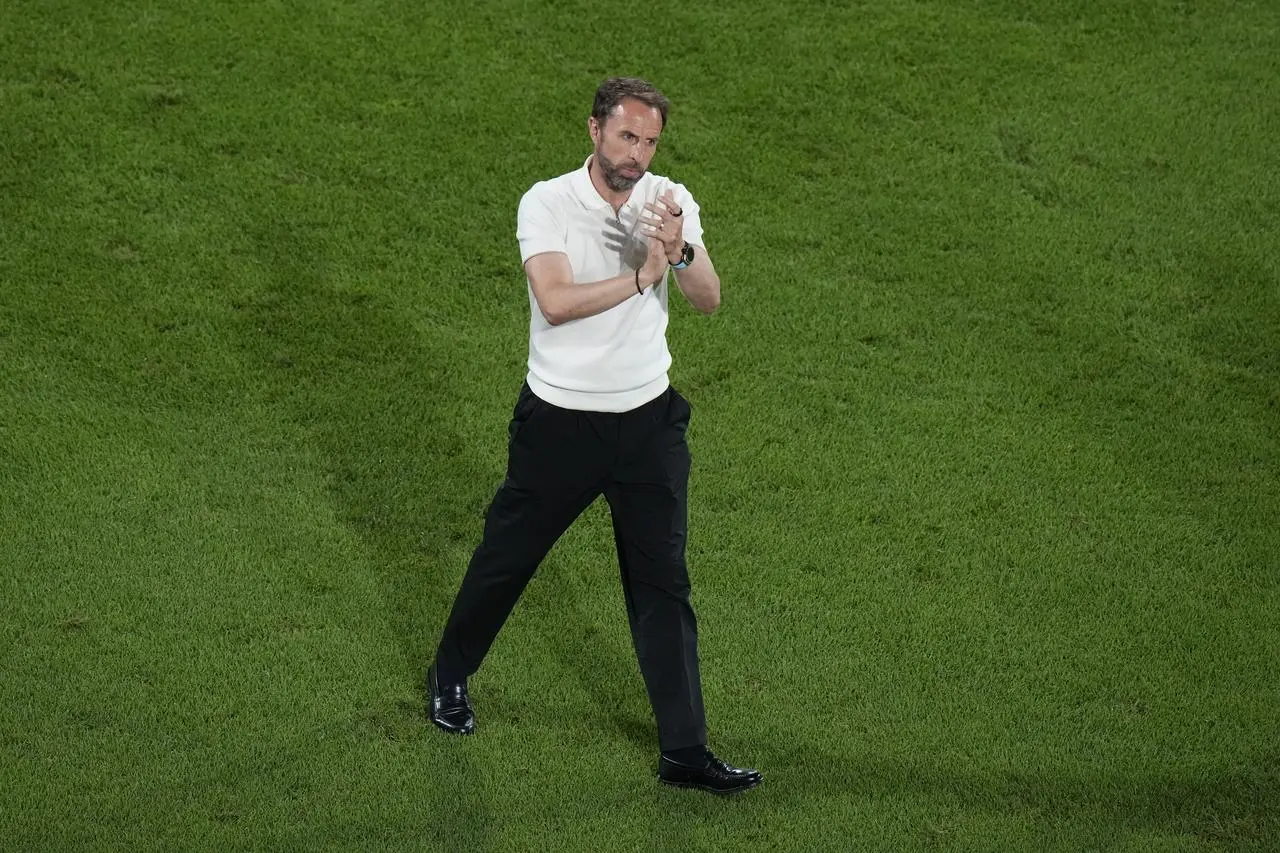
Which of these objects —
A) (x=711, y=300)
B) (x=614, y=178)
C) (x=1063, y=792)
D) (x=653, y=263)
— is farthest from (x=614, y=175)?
(x=1063, y=792)

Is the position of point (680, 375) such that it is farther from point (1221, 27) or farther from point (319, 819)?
point (1221, 27)

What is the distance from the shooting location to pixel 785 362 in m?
6.85

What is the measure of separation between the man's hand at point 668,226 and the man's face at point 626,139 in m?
0.14

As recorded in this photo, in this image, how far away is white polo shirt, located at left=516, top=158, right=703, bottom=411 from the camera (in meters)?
4.57

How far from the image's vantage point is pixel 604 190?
4.60m

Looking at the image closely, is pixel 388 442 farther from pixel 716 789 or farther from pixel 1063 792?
pixel 1063 792

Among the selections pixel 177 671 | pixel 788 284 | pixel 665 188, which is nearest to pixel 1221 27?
pixel 788 284

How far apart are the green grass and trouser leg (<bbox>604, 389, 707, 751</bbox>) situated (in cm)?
30

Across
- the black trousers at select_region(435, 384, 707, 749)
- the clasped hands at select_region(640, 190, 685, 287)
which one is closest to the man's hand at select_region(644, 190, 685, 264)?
the clasped hands at select_region(640, 190, 685, 287)

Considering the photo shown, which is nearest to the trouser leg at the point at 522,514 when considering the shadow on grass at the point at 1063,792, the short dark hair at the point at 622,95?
the short dark hair at the point at 622,95

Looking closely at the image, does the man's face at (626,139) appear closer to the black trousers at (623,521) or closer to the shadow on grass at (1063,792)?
the black trousers at (623,521)

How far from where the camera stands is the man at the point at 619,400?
450 centimetres

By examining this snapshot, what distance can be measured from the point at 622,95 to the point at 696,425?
2.22 metres

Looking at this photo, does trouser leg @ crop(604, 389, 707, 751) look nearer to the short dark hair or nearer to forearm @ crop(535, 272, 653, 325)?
forearm @ crop(535, 272, 653, 325)
